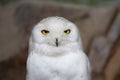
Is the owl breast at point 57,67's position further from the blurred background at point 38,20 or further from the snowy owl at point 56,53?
the blurred background at point 38,20

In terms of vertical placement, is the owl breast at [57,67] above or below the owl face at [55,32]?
below

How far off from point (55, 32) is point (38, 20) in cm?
178

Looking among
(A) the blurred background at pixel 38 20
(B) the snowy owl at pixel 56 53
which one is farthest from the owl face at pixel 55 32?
(A) the blurred background at pixel 38 20

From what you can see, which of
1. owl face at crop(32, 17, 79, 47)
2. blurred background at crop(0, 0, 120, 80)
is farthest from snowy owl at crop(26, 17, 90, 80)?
blurred background at crop(0, 0, 120, 80)

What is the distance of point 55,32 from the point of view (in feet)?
5.44

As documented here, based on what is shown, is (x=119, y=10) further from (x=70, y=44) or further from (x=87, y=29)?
(x=70, y=44)

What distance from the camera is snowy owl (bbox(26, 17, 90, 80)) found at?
1665 millimetres

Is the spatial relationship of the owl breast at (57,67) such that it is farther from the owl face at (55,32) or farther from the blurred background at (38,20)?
the blurred background at (38,20)

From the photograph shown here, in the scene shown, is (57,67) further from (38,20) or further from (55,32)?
(38,20)

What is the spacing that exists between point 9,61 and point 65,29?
5.95 ft

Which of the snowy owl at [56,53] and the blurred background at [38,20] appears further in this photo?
the blurred background at [38,20]

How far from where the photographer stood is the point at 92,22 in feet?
11.0

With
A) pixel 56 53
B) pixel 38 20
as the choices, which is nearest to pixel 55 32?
pixel 56 53

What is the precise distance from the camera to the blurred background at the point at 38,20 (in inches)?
129
